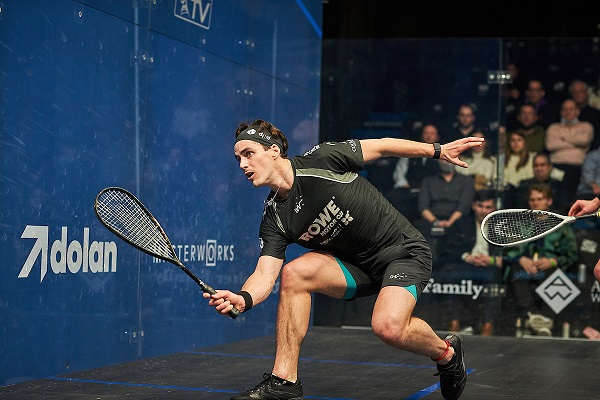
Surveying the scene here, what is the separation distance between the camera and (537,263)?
300 inches

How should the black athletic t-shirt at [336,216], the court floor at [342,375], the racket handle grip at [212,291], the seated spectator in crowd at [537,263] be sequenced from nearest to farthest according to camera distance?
the racket handle grip at [212,291], the black athletic t-shirt at [336,216], the court floor at [342,375], the seated spectator in crowd at [537,263]

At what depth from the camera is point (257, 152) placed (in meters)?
3.94

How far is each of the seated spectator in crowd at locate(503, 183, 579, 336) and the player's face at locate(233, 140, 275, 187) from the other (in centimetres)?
402

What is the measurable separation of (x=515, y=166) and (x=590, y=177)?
0.53 metres

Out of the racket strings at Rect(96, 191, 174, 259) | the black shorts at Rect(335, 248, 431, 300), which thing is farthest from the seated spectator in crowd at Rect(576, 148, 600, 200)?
the racket strings at Rect(96, 191, 174, 259)

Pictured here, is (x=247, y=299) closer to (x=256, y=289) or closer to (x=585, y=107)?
(x=256, y=289)

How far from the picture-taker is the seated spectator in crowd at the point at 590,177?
7.54m

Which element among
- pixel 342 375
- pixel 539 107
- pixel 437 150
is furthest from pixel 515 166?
pixel 437 150

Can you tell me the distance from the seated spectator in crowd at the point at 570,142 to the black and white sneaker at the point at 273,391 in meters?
4.18

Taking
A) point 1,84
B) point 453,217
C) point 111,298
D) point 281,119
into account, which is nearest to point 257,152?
point 1,84

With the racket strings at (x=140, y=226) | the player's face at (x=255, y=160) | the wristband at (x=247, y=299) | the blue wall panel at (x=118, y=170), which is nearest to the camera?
the wristband at (x=247, y=299)

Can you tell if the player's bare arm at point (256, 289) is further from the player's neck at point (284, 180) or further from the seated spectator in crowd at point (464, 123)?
the seated spectator in crowd at point (464, 123)

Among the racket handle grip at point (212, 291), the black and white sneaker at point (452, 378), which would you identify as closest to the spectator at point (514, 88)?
the black and white sneaker at point (452, 378)

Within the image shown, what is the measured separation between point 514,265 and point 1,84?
434cm
